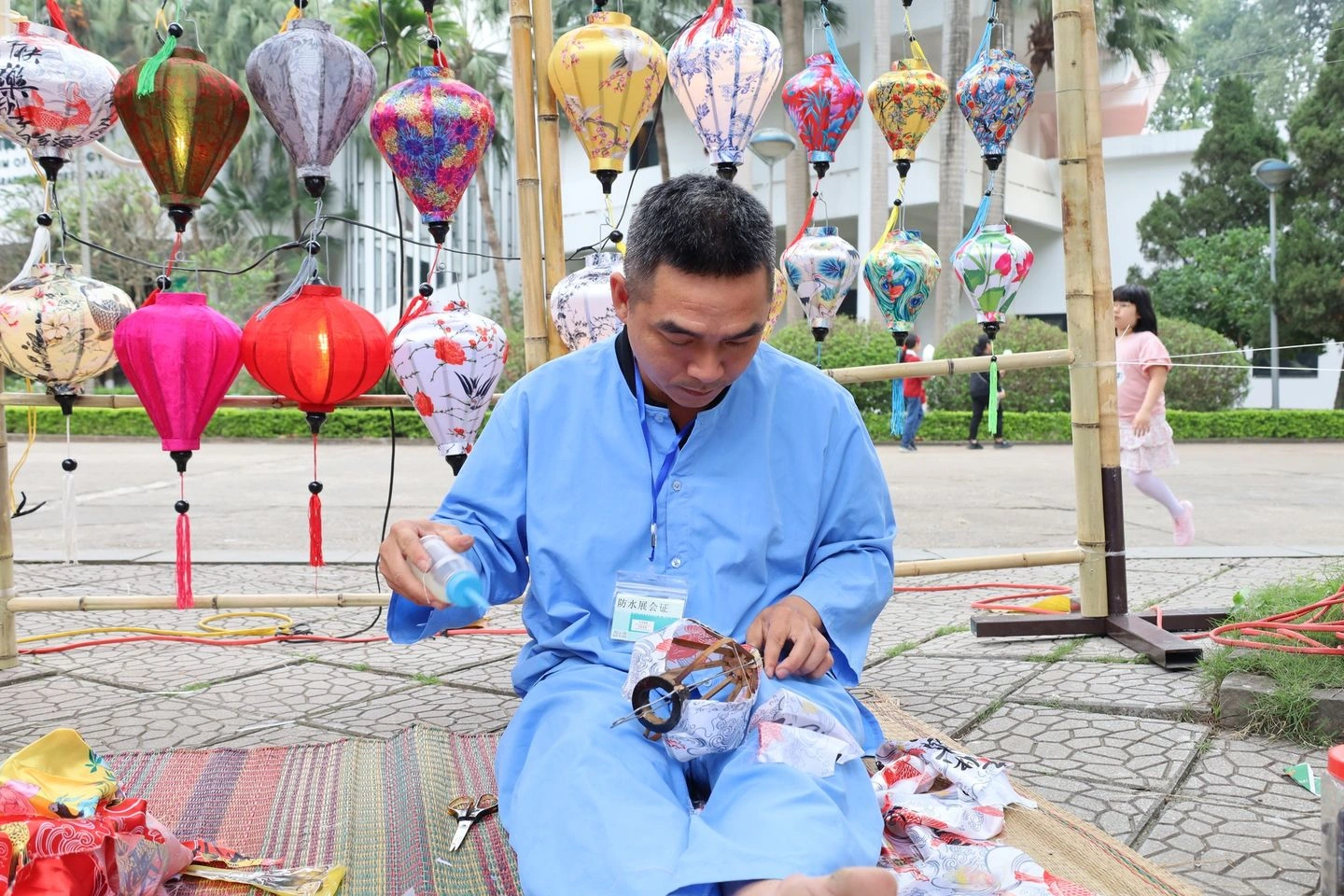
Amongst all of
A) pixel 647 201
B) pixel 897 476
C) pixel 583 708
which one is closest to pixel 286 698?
pixel 583 708

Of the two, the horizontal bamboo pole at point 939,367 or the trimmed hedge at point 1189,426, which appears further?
the trimmed hedge at point 1189,426

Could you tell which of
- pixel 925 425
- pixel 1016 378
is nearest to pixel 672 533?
pixel 925 425

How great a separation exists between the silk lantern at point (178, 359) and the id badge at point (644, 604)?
1.42m

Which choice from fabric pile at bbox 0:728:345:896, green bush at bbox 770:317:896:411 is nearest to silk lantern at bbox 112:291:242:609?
fabric pile at bbox 0:728:345:896

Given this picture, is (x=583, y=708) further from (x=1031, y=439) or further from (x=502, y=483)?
(x=1031, y=439)

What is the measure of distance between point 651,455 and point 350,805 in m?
1.08

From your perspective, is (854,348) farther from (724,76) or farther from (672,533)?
(672,533)

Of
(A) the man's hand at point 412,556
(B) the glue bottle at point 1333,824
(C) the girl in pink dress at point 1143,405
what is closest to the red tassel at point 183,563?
(A) the man's hand at point 412,556

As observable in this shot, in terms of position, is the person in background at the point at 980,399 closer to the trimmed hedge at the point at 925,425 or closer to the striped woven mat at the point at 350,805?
the trimmed hedge at the point at 925,425

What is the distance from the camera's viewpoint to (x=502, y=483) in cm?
197

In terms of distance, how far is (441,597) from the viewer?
5.44ft

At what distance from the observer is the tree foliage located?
20234 mm

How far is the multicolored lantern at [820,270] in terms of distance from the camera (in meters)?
3.21

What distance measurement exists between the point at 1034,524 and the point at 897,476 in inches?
134
